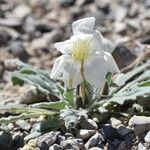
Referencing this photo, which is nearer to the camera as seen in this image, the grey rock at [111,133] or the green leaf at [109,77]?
the grey rock at [111,133]

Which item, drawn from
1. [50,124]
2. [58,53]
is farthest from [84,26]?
[58,53]

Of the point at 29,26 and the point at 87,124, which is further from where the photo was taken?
the point at 29,26

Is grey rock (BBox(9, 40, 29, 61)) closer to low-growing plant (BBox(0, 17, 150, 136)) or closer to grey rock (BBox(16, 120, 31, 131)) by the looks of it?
low-growing plant (BBox(0, 17, 150, 136))

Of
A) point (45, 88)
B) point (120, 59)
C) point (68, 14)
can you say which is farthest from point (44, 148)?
point (68, 14)

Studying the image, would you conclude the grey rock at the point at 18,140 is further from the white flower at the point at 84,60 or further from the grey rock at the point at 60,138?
the white flower at the point at 84,60

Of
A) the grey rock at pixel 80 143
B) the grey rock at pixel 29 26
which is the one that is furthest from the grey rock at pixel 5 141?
the grey rock at pixel 29 26

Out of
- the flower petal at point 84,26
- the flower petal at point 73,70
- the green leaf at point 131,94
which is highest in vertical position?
the flower petal at point 84,26

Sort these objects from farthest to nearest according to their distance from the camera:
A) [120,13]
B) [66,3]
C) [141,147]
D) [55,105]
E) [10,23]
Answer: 1. [66,3]
2. [120,13]
3. [10,23]
4. [55,105]
5. [141,147]

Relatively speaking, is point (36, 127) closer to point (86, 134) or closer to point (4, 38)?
point (86, 134)
